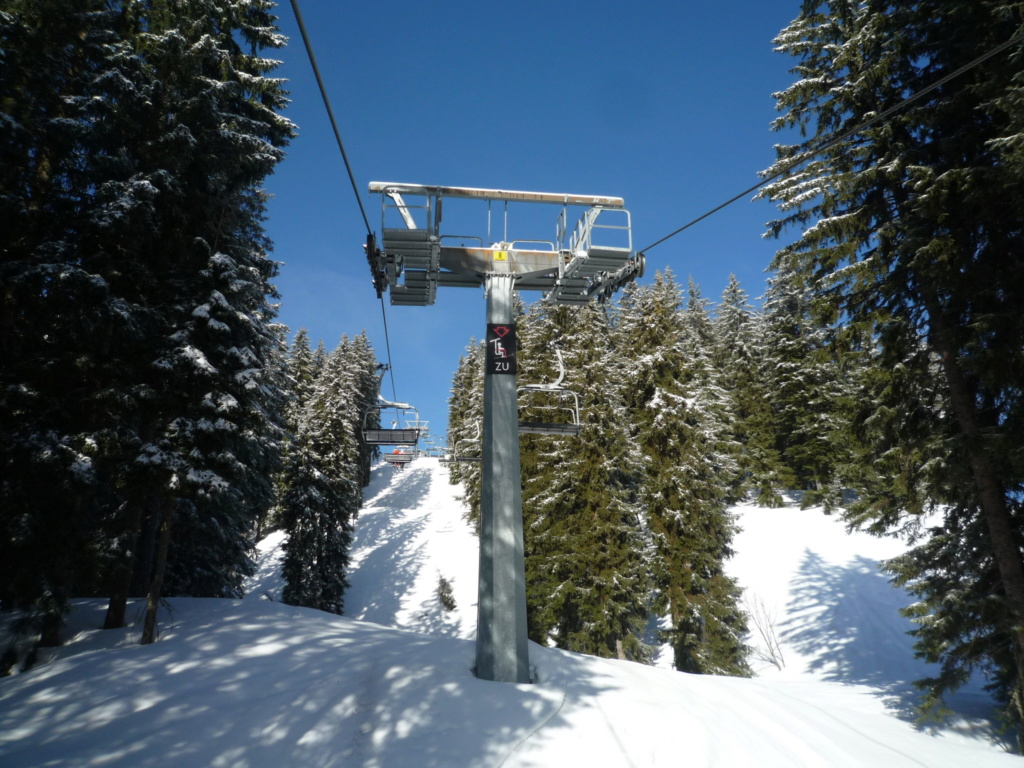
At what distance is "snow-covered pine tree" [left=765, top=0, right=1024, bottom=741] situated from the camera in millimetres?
7934

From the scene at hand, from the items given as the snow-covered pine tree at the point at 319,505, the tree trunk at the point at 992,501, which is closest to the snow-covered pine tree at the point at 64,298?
the tree trunk at the point at 992,501

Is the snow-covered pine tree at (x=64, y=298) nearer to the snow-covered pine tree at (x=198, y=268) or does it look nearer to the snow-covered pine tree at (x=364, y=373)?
the snow-covered pine tree at (x=198, y=268)

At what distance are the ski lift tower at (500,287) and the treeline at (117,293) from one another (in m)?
4.19

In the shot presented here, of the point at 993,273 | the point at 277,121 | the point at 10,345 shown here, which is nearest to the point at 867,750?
the point at 993,273

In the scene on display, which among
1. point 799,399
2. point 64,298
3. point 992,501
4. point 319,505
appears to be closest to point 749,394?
point 799,399

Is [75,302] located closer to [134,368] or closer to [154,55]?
[134,368]

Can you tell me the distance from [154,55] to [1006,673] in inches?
750

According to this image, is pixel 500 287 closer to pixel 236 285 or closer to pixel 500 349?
pixel 500 349

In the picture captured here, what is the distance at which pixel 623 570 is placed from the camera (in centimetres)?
1830

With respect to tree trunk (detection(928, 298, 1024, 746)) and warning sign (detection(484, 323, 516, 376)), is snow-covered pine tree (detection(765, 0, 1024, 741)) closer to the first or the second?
tree trunk (detection(928, 298, 1024, 746))

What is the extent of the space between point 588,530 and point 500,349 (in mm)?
12013

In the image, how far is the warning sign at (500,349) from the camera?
8227 millimetres

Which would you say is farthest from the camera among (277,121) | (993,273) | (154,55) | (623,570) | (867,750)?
(623,570)

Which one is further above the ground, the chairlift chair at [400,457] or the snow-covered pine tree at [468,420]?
the snow-covered pine tree at [468,420]
